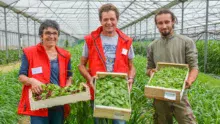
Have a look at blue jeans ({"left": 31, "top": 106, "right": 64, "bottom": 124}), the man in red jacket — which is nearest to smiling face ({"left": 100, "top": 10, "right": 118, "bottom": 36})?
the man in red jacket

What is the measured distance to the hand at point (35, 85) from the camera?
7.82 feet

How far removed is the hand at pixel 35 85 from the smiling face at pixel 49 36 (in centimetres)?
40

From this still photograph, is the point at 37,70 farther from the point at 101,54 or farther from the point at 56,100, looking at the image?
the point at 101,54

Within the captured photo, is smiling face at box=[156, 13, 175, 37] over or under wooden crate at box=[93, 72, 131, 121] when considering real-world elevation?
over

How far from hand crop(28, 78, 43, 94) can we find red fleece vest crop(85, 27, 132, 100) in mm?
565

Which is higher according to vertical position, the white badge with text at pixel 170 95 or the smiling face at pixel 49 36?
the smiling face at pixel 49 36

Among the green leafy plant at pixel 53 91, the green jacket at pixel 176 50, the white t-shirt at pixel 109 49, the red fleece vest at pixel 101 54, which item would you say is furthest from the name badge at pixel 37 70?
the green jacket at pixel 176 50

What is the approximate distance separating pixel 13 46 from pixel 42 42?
65.9 feet

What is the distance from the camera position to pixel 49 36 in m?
2.60

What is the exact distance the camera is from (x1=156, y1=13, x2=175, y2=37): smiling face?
2865 millimetres

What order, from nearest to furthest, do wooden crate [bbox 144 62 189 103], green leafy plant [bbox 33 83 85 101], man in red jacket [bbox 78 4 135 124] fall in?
green leafy plant [bbox 33 83 85 101]
wooden crate [bbox 144 62 189 103]
man in red jacket [bbox 78 4 135 124]

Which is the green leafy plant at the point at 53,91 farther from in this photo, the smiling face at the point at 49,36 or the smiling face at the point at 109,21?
the smiling face at the point at 109,21

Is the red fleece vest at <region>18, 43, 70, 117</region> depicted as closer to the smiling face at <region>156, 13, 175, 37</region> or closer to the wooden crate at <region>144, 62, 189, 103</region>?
the wooden crate at <region>144, 62, 189, 103</region>

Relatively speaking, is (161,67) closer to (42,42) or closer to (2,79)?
(42,42)
